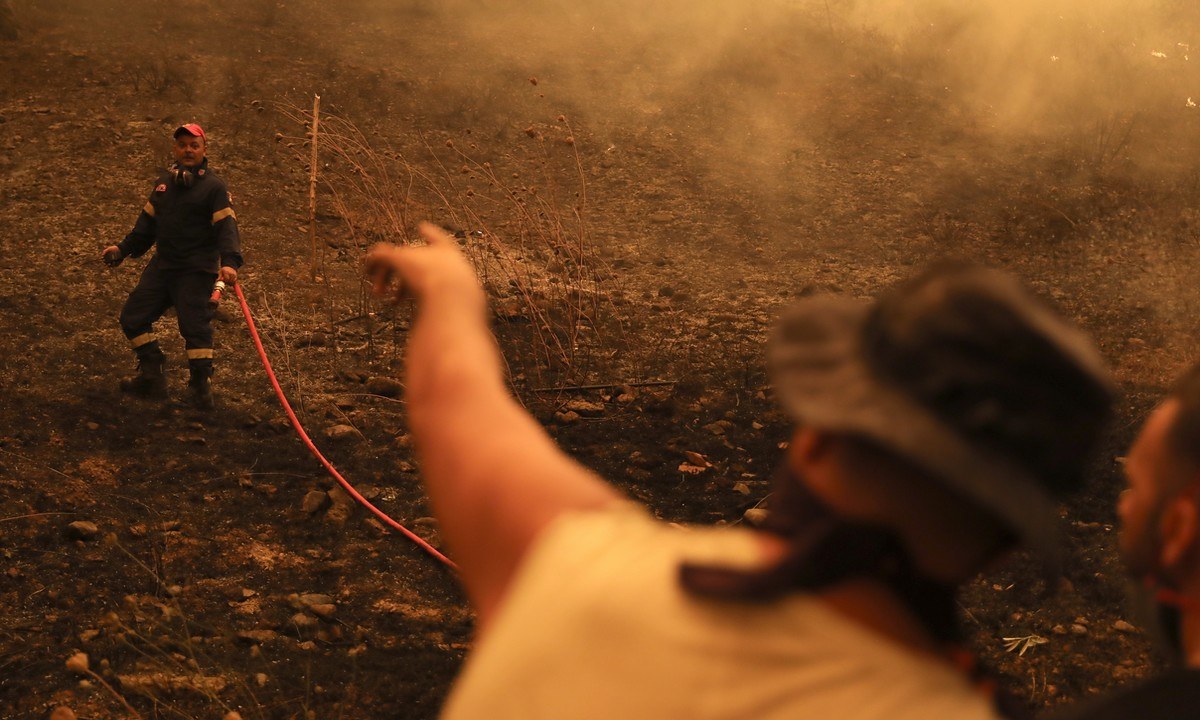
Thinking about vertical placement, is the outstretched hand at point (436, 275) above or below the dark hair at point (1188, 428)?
below

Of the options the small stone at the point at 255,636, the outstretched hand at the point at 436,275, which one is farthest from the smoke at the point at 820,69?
the outstretched hand at the point at 436,275

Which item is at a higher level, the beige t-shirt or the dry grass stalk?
the beige t-shirt

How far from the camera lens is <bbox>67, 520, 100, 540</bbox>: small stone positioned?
412cm

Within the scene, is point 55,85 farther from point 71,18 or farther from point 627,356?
point 627,356

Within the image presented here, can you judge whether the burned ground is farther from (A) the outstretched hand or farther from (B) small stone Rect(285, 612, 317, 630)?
(A) the outstretched hand

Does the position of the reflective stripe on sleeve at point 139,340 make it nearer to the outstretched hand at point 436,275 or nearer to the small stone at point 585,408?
the small stone at point 585,408

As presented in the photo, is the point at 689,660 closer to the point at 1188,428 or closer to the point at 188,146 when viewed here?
the point at 1188,428

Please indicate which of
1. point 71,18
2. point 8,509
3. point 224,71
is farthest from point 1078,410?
point 71,18

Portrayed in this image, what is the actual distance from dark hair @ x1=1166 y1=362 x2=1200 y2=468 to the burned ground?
2826 mm

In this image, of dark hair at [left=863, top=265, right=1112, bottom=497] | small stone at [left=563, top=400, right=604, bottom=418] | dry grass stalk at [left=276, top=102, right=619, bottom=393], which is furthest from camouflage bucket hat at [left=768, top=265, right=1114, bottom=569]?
small stone at [left=563, top=400, right=604, bottom=418]

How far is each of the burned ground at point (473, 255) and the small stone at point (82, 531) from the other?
0.02 metres

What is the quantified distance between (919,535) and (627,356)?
16.7 feet

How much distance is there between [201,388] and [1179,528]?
4.85 m

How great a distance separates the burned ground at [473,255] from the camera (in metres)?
3.89
